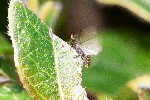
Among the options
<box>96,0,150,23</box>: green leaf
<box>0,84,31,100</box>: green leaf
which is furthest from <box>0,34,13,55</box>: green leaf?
<box>96,0,150,23</box>: green leaf

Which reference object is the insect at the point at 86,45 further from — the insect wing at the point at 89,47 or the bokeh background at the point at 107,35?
the bokeh background at the point at 107,35

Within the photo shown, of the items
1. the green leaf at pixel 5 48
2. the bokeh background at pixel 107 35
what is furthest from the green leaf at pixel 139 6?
the green leaf at pixel 5 48

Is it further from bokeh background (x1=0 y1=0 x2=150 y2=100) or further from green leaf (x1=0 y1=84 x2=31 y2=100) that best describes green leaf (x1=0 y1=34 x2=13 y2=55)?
green leaf (x1=0 y1=84 x2=31 y2=100)

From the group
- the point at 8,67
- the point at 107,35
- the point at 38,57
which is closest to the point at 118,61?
the point at 107,35

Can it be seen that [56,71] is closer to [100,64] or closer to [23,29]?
[23,29]

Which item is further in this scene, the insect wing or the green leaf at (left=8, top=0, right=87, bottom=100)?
the insect wing

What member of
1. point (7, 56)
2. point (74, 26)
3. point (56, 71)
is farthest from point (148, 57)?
point (56, 71)

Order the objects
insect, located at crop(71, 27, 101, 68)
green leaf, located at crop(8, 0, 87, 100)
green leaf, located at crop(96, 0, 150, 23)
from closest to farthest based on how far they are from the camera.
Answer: green leaf, located at crop(8, 0, 87, 100)
insect, located at crop(71, 27, 101, 68)
green leaf, located at crop(96, 0, 150, 23)

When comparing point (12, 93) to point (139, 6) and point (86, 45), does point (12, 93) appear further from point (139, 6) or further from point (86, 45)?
point (139, 6)
